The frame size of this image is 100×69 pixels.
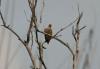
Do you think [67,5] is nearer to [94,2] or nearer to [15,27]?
[94,2]

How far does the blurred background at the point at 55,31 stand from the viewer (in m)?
1.20

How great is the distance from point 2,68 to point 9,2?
0.36 m

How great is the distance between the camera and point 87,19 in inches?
47.6

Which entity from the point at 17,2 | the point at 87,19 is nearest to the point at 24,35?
the point at 17,2

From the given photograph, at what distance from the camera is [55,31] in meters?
1.24

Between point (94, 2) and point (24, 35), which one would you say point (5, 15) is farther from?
point (94, 2)

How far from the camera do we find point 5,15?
1.27 meters

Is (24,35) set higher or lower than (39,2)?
lower

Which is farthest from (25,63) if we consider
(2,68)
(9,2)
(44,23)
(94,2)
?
(94,2)

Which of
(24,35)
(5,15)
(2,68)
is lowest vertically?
(2,68)

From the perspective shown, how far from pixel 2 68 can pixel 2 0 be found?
37 cm

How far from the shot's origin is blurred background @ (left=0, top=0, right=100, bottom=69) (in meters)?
1.20

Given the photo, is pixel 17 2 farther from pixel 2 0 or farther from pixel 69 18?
pixel 69 18

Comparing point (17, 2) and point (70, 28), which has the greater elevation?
point (17, 2)
